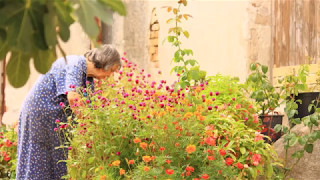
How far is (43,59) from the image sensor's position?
3.31 feet

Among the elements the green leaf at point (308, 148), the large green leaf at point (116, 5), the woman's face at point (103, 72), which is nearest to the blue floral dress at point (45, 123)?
the woman's face at point (103, 72)

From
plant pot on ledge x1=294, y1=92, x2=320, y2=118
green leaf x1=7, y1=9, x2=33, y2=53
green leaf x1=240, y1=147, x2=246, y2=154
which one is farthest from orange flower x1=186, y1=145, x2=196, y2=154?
green leaf x1=7, y1=9, x2=33, y2=53

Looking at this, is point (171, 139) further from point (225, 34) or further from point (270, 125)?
point (225, 34)

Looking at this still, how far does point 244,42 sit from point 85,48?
2694 millimetres

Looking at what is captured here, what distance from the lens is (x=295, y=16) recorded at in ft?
17.5

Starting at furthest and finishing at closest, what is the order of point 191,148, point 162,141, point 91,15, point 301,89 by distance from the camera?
point 301,89 < point 162,141 < point 191,148 < point 91,15

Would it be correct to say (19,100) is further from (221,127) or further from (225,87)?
(221,127)

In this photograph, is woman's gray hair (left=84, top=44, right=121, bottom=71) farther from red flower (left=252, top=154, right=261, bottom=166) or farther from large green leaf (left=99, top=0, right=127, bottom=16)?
large green leaf (left=99, top=0, right=127, bottom=16)

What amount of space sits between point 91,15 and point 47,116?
286 centimetres

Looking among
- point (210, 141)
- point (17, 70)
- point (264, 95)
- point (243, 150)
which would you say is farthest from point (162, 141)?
point (17, 70)

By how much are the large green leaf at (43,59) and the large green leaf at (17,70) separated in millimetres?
21

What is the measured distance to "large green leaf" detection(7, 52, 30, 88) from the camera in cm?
101

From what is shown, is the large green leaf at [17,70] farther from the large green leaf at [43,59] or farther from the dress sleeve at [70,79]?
the dress sleeve at [70,79]

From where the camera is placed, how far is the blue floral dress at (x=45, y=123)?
3656 mm
